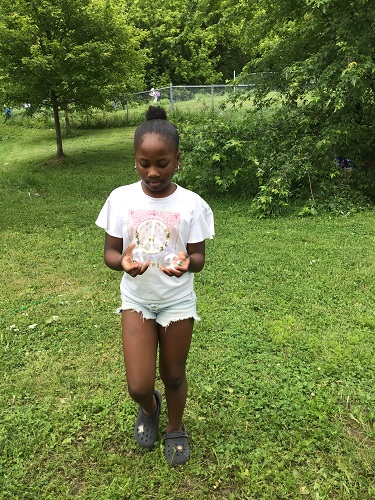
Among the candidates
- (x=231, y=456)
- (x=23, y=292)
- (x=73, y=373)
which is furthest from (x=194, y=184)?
(x=231, y=456)

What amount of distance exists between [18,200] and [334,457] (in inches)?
316

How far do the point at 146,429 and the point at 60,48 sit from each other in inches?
443

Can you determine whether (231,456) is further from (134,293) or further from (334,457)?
(134,293)

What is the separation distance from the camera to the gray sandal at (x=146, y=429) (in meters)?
2.59

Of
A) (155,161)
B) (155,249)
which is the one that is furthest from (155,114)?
(155,249)

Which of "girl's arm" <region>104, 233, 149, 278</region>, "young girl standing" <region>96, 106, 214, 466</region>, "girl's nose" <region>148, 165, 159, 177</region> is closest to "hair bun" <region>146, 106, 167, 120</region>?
"young girl standing" <region>96, 106, 214, 466</region>

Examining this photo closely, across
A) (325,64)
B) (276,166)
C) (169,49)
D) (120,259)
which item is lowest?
(169,49)

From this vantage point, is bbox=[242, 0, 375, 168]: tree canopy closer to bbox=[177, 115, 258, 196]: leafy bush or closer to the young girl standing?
bbox=[177, 115, 258, 196]: leafy bush

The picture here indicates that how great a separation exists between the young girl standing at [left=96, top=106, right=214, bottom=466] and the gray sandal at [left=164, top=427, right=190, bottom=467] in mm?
465

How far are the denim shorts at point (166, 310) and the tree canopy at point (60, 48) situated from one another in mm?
10817

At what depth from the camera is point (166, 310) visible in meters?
2.13

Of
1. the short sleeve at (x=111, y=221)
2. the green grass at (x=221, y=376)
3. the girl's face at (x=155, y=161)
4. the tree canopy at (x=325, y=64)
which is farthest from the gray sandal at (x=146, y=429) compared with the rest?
the tree canopy at (x=325, y=64)

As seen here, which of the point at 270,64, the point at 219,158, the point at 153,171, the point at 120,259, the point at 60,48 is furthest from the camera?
the point at 60,48

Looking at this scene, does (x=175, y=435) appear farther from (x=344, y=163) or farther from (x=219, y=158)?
(x=344, y=163)
